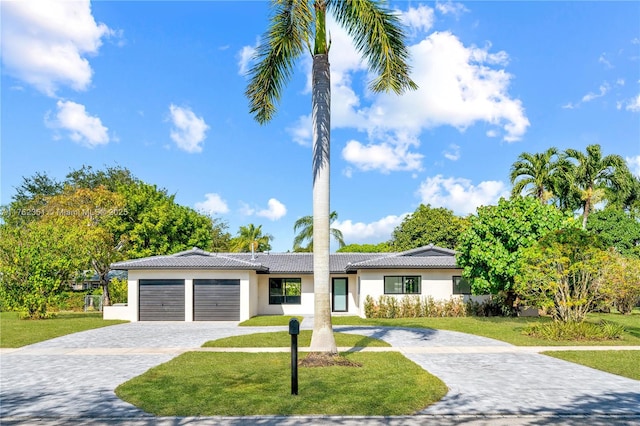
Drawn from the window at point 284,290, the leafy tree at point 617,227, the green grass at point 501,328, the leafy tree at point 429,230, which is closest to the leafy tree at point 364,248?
the leafy tree at point 429,230

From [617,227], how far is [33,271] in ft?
154

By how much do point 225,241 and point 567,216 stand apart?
1638 inches

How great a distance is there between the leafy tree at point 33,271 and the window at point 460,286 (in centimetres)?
2172

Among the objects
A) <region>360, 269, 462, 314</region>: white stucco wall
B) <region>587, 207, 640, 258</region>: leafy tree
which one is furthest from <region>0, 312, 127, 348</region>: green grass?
<region>587, 207, 640, 258</region>: leafy tree

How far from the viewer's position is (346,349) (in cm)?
1412

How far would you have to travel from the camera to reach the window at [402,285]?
27.1m

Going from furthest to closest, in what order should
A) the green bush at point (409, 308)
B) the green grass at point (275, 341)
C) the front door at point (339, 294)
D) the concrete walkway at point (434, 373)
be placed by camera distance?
1. the front door at point (339, 294)
2. the green bush at point (409, 308)
3. the green grass at point (275, 341)
4. the concrete walkway at point (434, 373)

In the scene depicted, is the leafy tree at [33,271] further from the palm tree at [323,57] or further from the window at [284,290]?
the palm tree at [323,57]

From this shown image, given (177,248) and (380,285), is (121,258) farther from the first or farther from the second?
(380,285)

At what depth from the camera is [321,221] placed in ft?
38.7

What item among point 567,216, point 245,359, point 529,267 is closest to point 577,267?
point 529,267


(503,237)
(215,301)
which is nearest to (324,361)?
(503,237)

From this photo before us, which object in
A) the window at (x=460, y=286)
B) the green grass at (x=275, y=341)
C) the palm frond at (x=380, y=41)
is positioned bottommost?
the green grass at (x=275, y=341)

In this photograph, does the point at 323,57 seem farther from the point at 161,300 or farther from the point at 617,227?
the point at 617,227
